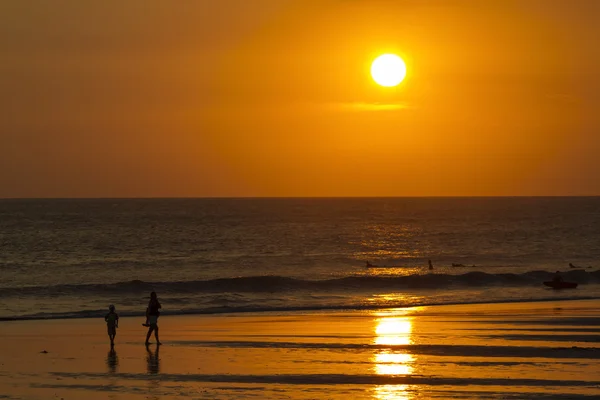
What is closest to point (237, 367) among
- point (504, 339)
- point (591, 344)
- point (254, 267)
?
point (504, 339)

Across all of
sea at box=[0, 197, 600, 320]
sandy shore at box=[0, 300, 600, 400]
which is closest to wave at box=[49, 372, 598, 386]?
sandy shore at box=[0, 300, 600, 400]

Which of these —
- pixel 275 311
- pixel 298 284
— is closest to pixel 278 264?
pixel 298 284

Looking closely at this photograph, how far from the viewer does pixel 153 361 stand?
78.9ft

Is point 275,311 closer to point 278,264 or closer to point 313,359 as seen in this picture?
point 313,359

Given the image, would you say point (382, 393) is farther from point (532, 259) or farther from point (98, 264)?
point (532, 259)

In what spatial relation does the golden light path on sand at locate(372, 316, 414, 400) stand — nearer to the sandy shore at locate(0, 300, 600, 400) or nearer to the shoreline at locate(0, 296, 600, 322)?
the sandy shore at locate(0, 300, 600, 400)

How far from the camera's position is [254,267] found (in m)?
72.3

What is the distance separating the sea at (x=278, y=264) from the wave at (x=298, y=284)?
84mm

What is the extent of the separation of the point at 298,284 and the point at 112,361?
32168 mm

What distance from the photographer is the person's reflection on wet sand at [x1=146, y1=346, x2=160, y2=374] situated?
22.6m

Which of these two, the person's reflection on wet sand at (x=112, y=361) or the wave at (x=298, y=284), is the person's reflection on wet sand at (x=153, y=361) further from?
the wave at (x=298, y=284)

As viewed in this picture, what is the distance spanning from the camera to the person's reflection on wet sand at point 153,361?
2262 cm

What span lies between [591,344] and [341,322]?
1031 centimetres

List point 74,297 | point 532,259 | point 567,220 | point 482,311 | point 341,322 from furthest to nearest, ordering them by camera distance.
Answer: point 567,220
point 532,259
point 74,297
point 482,311
point 341,322
